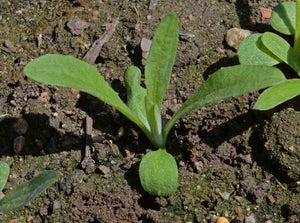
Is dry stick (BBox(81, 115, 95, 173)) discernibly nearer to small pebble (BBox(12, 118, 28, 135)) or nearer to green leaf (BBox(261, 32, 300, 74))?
small pebble (BBox(12, 118, 28, 135))

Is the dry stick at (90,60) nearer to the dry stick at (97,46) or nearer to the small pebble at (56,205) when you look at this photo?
the dry stick at (97,46)

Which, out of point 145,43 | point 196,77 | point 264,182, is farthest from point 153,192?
point 145,43

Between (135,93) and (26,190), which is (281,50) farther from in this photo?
(26,190)

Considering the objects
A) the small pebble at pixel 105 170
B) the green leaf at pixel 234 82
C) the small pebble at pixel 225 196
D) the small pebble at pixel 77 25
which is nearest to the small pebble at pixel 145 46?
the small pebble at pixel 77 25

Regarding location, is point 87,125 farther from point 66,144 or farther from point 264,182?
point 264,182

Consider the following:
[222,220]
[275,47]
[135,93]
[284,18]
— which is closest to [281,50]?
[275,47]

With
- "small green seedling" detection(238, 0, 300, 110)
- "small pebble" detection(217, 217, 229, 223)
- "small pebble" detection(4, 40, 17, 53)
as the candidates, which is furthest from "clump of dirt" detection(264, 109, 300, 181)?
"small pebble" detection(4, 40, 17, 53)

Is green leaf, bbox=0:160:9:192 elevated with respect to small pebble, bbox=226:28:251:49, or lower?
lower
